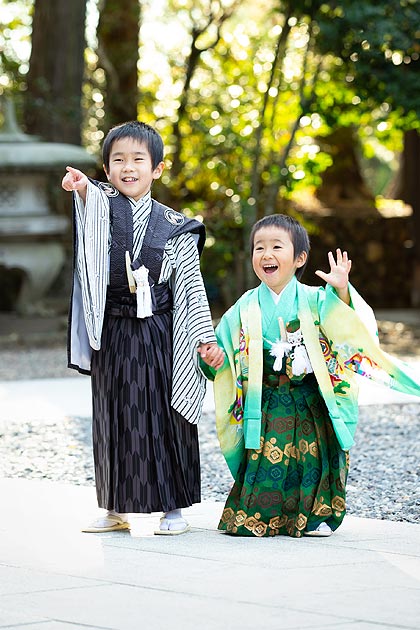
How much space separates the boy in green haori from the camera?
13.7 ft

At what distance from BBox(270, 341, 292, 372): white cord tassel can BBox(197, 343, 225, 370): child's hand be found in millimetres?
169

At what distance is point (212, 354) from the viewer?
4238mm

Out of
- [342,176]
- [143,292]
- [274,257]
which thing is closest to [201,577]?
[143,292]

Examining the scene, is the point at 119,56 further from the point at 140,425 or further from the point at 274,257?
the point at 140,425

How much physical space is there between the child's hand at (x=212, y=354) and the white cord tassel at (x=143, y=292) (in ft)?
0.69

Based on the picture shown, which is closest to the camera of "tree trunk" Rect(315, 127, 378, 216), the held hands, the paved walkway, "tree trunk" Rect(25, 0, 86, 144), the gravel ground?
the paved walkway

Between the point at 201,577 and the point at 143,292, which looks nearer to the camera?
the point at 201,577

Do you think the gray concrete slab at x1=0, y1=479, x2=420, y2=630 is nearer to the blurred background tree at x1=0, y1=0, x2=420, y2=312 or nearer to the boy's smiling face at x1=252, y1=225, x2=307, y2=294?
the boy's smiling face at x1=252, y1=225, x2=307, y2=294

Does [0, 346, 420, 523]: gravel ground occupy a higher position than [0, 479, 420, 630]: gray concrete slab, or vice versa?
[0, 346, 420, 523]: gravel ground

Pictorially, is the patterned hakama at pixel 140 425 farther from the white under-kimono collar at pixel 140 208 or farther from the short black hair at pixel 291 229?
the short black hair at pixel 291 229

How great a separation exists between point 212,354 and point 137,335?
0.81 feet

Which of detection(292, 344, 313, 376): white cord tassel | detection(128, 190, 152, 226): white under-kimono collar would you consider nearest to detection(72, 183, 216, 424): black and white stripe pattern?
detection(128, 190, 152, 226): white under-kimono collar

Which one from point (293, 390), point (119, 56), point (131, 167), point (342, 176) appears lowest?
point (293, 390)

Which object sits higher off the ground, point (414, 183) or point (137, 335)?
point (414, 183)
